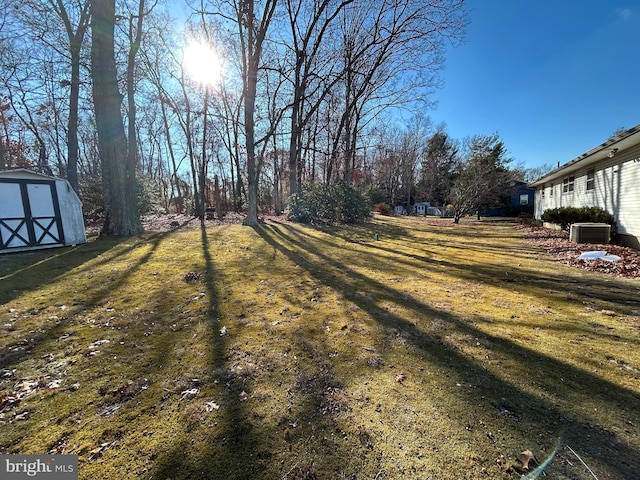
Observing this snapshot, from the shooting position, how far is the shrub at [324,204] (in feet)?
46.4

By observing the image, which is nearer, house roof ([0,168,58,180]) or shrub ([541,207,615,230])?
house roof ([0,168,58,180])

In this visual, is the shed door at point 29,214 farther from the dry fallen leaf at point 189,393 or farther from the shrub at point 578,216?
the shrub at point 578,216

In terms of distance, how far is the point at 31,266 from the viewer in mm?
6172

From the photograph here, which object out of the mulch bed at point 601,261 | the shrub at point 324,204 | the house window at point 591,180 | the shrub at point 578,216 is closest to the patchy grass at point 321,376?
the mulch bed at point 601,261

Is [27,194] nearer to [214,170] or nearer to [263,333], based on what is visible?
[263,333]

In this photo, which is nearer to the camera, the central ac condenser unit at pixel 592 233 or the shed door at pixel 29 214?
the shed door at pixel 29 214

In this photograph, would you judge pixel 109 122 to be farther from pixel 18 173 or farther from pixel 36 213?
pixel 36 213

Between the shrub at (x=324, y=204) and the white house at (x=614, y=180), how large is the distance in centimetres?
963

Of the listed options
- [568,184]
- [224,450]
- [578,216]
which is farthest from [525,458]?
[568,184]

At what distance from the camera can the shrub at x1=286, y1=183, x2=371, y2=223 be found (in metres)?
14.2

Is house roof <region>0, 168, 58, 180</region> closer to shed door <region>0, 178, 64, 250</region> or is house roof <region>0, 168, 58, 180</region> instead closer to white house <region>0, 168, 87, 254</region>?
white house <region>0, 168, 87, 254</region>

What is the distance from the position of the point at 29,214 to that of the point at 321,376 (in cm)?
1049

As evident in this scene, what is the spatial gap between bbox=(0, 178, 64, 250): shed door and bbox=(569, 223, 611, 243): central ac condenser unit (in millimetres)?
17021

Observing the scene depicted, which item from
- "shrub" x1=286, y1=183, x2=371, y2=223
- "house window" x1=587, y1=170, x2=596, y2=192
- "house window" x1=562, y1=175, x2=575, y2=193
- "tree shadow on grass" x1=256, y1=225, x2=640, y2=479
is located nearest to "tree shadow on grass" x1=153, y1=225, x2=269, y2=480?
"tree shadow on grass" x1=256, y1=225, x2=640, y2=479
